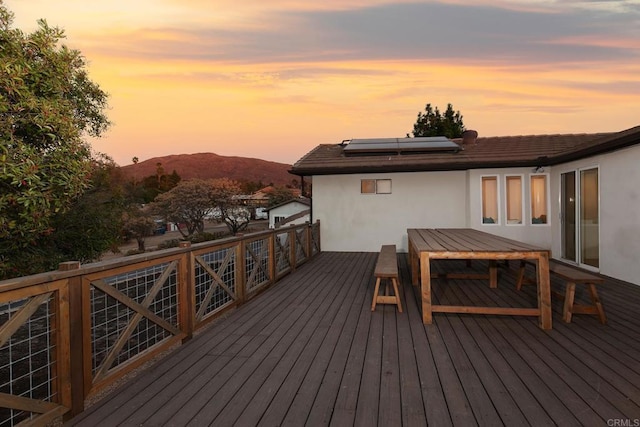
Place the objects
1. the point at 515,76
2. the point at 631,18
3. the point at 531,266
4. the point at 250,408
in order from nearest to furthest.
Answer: the point at 250,408 < the point at 531,266 < the point at 631,18 < the point at 515,76

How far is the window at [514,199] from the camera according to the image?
859 centimetres

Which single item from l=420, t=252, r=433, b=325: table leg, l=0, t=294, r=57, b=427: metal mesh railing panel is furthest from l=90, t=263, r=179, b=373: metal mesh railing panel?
l=420, t=252, r=433, b=325: table leg

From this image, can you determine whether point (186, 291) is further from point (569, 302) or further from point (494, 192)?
point (494, 192)

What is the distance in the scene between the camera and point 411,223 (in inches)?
382

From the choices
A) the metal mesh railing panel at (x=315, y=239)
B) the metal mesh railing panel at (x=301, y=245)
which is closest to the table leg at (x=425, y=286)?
the metal mesh railing panel at (x=301, y=245)

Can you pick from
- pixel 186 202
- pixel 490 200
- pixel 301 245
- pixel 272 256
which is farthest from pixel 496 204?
pixel 186 202

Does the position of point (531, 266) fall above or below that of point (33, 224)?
below

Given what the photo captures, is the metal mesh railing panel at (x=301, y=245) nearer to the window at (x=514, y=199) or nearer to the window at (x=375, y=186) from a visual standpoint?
the window at (x=375, y=186)

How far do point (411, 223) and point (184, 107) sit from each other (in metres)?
12.3

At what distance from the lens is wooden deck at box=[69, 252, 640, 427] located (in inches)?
80.3

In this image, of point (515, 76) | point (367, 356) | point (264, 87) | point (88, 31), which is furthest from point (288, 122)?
point (367, 356)

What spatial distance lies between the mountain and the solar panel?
6677 cm

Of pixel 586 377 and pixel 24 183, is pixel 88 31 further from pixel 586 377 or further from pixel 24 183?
pixel 586 377

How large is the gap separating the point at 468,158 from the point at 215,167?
75.9m
